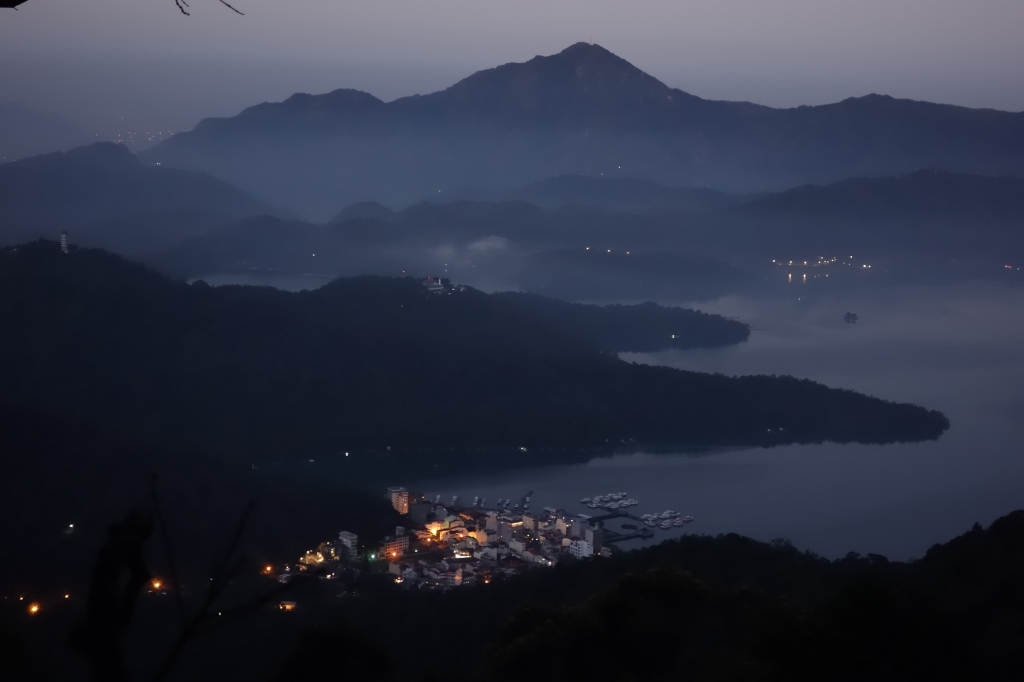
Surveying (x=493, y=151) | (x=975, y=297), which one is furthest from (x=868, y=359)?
(x=493, y=151)

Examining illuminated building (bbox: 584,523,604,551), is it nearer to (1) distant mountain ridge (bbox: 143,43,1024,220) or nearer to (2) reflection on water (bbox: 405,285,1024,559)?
(2) reflection on water (bbox: 405,285,1024,559)

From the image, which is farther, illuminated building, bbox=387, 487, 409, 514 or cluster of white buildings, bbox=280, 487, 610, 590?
illuminated building, bbox=387, 487, 409, 514

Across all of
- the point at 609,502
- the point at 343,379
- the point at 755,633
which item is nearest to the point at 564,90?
the point at 343,379

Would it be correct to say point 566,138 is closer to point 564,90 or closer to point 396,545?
point 564,90

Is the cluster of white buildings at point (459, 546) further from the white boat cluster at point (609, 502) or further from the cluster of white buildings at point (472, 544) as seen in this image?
the white boat cluster at point (609, 502)

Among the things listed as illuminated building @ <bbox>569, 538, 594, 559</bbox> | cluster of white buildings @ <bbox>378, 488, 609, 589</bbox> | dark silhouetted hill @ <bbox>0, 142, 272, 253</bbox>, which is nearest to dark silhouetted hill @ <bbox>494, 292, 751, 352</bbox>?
dark silhouetted hill @ <bbox>0, 142, 272, 253</bbox>

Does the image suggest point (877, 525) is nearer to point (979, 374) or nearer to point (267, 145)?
point (979, 374)
